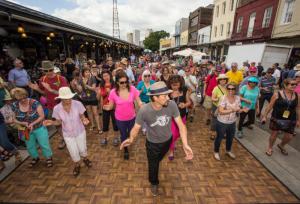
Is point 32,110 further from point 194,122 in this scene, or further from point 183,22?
point 183,22

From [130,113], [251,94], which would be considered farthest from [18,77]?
[251,94]

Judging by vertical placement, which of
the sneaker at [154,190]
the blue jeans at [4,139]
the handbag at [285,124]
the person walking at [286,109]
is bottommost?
the sneaker at [154,190]

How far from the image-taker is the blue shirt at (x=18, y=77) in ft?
19.5

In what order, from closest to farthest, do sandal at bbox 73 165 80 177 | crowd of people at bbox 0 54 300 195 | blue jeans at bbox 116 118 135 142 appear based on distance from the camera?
crowd of people at bbox 0 54 300 195, sandal at bbox 73 165 80 177, blue jeans at bbox 116 118 135 142

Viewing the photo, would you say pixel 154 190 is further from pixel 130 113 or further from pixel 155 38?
pixel 155 38

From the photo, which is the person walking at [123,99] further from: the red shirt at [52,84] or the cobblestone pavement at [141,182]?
the red shirt at [52,84]

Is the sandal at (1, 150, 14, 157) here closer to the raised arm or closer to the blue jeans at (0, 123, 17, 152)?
the blue jeans at (0, 123, 17, 152)

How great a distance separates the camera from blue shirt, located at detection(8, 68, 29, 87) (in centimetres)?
594

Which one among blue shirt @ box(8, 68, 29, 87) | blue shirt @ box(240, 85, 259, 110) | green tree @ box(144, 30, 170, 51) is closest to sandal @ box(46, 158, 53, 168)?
blue shirt @ box(8, 68, 29, 87)

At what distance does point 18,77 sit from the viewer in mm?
6031

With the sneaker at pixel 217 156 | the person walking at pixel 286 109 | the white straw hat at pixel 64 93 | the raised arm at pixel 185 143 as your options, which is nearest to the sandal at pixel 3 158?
the white straw hat at pixel 64 93

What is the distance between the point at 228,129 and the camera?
3.73 metres

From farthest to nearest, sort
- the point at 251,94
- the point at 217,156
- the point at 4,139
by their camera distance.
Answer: the point at 251,94, the point at 217,156, the point at 4,139

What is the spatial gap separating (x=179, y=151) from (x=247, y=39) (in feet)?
60.8
